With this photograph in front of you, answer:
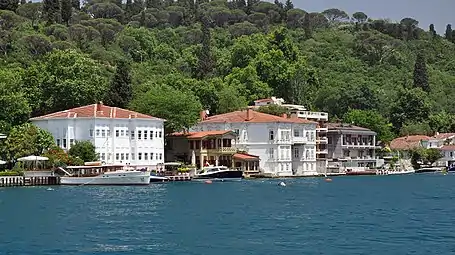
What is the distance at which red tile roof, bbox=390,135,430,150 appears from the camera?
112 metres

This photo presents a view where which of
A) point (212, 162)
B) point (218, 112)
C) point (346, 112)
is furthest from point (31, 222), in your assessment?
point (346, 112)

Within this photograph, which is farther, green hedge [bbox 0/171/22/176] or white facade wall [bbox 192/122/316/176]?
white facade wall [bbox 192/122/316/176]

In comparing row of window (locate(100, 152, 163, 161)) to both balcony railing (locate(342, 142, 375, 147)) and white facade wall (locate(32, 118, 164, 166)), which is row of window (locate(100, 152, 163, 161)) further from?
balcony railing (locate(342, 142, 375, 147))

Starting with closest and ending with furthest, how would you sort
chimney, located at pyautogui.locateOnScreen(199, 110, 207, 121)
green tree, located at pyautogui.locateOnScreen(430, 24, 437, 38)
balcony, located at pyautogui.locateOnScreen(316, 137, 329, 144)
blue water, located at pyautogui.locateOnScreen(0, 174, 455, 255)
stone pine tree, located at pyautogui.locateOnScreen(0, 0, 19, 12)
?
1. blue water, located at pyautogui.locateOnScreen(0, 174, 455, 255)
2. chimney, located at pyautogui.locateOnScreen(199, 110, 207, 121)
3. balcony, located at pyautogui.locateOnScreen(316, 137, 329, 144)
4. stone pine tree, located at pyautogui.locateOnScreen(0, 0, 19, 12)
5. green tree, located at pyautogui.locateOnScreen(430, 24, 437, 38)

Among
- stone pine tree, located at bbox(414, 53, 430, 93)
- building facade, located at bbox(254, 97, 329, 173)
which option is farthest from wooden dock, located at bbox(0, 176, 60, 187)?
stone pine tree, located at bbox(414, 53, 430, 93)

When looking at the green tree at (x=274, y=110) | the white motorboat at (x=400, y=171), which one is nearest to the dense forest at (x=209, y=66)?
the green tree at (x=274, y=110)

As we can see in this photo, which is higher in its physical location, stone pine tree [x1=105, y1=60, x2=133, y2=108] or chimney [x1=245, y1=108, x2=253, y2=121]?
stone pine tree [x1=105, y1=60, x2=133, y2=108]

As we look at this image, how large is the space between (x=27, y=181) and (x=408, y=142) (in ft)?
204

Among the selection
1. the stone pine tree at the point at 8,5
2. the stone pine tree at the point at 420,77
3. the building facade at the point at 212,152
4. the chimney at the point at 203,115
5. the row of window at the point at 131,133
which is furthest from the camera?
the stone pine tree at the point at 8,5

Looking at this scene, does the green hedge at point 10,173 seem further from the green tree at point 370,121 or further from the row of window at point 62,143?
the green tree at point 370,121

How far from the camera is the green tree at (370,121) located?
111 meters

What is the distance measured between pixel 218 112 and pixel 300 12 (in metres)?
98.2

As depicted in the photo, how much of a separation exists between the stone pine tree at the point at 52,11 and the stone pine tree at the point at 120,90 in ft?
147

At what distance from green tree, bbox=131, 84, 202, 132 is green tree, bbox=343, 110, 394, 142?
110 feet
